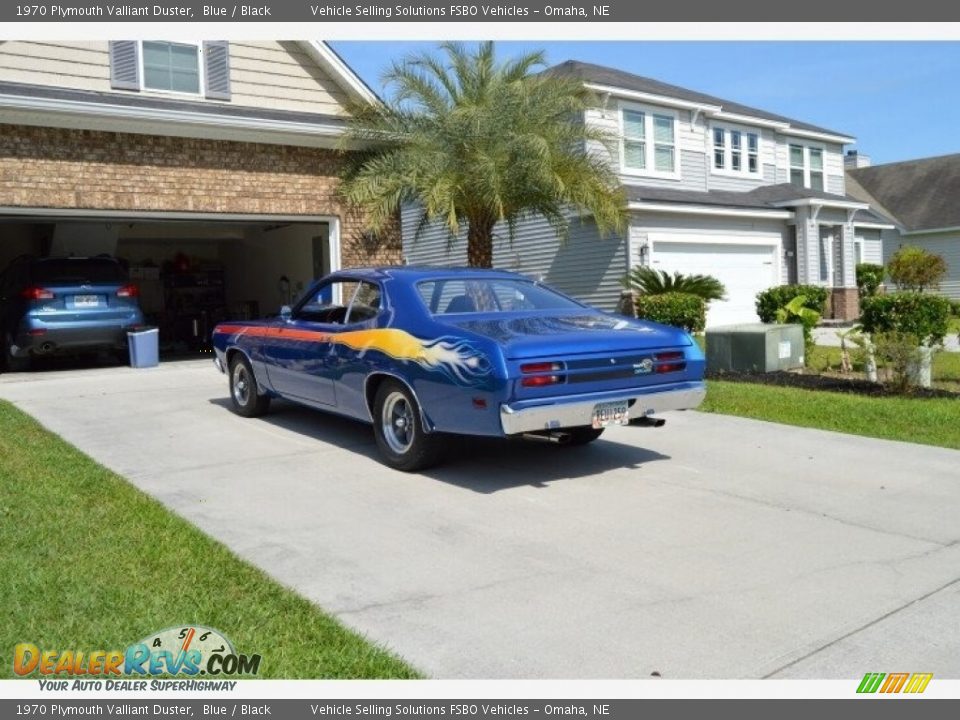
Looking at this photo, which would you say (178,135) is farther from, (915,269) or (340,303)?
(915,269)

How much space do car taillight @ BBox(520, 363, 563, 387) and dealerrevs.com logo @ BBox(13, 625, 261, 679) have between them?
108 inches

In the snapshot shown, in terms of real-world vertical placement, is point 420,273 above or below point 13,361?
above

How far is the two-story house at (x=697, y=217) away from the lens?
Answer: 72.0 ft

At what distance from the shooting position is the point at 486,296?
24.4 feet

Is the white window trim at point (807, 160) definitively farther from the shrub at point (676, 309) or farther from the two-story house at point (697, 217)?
the shrub at point (676, 309)

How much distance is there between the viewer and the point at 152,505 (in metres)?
5.94

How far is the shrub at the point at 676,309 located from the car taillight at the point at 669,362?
9.92 metres

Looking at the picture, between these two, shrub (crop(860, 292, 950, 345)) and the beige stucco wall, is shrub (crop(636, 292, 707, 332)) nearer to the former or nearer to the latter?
shrub (crop(860, 292, 950, 345))

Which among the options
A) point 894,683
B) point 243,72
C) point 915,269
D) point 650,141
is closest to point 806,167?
point 915,269

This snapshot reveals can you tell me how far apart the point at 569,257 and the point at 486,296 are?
1577 centimetres

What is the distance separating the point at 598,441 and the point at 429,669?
15.1 feet

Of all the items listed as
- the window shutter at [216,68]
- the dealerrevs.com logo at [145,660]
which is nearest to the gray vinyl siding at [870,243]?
the window shutter at [216,68]

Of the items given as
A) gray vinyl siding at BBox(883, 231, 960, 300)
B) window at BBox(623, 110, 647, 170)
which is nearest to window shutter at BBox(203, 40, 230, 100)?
window at BBox(623, 110, 647, 170)

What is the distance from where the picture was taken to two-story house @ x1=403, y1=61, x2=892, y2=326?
22.0 metres
